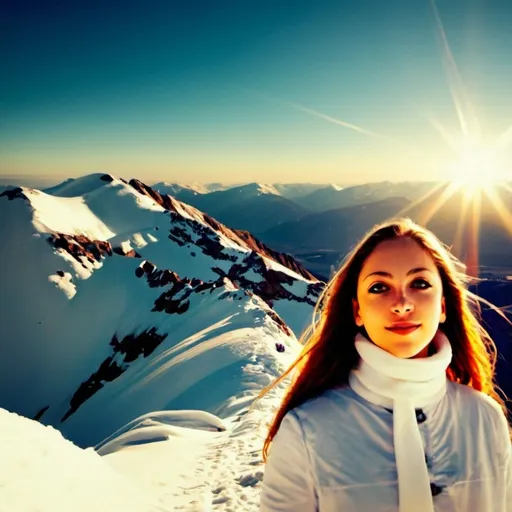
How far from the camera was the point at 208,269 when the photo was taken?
240 ft

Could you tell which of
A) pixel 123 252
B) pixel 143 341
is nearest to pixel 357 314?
pixel 143 341

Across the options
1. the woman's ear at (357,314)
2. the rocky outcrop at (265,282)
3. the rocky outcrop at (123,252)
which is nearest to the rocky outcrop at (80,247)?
the rocky outcrop at (123,252)

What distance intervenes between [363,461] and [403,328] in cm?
63

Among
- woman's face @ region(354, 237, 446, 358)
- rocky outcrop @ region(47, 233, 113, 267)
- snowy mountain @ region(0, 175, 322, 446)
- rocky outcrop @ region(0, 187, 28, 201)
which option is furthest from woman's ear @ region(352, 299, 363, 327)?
rocky outcrop @ region(0, 187, 28, 201)

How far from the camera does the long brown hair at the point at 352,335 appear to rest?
7.52 feet

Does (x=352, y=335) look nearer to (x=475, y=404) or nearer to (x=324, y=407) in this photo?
(x=324, y=407)

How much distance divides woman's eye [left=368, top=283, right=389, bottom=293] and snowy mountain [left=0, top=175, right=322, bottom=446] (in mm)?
12513

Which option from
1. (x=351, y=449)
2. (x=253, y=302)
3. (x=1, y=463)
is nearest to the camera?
(x=351, y=449)

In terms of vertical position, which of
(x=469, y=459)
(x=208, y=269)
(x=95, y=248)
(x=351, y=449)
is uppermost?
(x=351, y=449)

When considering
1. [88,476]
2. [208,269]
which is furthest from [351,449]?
[208,269]

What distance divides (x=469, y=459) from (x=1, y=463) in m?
4.82

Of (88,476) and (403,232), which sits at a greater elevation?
(403,232)

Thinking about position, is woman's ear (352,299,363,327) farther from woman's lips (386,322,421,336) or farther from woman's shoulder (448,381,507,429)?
woman's shoulder (448,381,507,429)

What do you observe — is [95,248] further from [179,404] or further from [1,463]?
[1,463]
